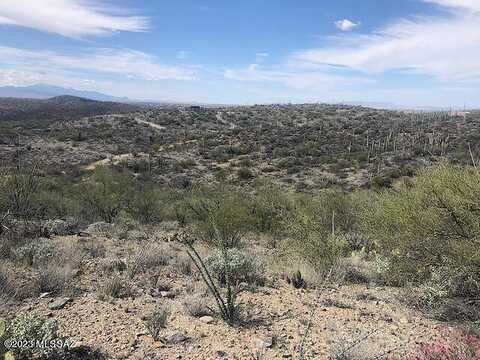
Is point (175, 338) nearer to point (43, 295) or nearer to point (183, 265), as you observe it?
point (43, 295)

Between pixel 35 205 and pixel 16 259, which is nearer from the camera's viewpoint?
pixel 16 259

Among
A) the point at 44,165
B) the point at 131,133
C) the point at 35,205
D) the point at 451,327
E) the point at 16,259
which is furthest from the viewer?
the point at 131,133

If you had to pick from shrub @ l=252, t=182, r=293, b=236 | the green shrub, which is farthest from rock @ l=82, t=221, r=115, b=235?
the green shrub

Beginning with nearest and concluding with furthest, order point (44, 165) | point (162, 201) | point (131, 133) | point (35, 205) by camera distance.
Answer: point (35, 205)
point (162, 201)
point (44, 165)
point (131, 133)

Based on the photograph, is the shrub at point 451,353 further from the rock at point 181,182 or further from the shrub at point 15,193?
the rock at point 181,182

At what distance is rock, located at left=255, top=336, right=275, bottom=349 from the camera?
5.43 meters

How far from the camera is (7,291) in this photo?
21.4 feet

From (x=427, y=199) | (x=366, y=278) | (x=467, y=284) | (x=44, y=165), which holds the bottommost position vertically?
(x=44, y=165)

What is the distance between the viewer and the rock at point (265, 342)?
543 centimetres

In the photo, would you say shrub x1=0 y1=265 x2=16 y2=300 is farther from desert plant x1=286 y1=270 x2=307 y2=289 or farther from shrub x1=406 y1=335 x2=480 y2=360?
shrub x1=406 y1=335 x2=480 y2=360

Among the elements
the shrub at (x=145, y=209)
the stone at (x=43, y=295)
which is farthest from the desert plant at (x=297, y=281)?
the shrub at (x=145, y=209)

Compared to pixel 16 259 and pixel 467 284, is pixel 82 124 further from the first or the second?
pixel 467 284

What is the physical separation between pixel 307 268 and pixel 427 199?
3008 mm

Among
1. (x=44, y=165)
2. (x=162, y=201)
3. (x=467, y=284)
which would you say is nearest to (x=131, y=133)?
(x=44, y=165)
